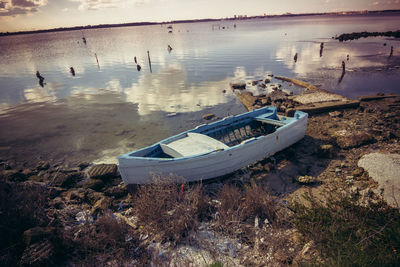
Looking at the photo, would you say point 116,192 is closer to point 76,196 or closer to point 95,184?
point 95,184

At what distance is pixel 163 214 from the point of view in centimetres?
514

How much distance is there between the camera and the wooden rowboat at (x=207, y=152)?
6777mm

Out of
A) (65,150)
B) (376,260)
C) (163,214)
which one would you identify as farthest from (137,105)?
(376,260)

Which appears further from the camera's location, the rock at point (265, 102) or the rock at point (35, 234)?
the rock at point (265, 102)

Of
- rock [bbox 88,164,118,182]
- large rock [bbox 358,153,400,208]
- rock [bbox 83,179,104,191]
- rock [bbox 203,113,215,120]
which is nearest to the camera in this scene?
large rock [bbox 358,153,400,208]

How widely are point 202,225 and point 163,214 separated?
1027mm

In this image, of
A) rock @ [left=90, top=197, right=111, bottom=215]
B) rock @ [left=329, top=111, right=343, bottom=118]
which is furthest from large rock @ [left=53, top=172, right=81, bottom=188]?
rock @ [left=329, top=111, right=343, bottom=118]

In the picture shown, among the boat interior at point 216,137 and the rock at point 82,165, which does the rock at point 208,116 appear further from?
the rock at point 82,165

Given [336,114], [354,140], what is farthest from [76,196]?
[336,114]

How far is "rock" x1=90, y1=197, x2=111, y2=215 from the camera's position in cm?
652

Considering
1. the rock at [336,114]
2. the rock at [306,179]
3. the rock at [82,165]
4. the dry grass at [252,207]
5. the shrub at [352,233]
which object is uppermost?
the shrub at [352,233]

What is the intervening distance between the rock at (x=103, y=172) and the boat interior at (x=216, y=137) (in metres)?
2.36

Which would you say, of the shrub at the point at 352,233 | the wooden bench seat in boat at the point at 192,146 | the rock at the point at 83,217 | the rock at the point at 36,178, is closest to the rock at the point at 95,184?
the rock at the point at 83,217

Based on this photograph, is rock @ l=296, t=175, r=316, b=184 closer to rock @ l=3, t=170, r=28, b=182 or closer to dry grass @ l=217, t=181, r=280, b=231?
dry grass @ l=217, t=181, r=280, b=231
